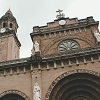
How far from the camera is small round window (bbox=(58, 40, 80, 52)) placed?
3419 centimetres

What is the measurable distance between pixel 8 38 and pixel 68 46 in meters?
14.0

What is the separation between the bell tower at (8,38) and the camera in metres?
41.2

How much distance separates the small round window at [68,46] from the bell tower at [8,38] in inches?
421

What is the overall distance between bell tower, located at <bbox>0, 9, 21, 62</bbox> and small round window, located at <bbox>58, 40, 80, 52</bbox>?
10.7 meters

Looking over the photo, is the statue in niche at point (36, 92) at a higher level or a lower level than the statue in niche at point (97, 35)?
lower

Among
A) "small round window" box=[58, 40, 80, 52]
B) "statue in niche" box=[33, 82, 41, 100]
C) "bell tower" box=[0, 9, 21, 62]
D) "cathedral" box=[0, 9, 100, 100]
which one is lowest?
"statue in niche" box=[33, 82, 41, 100]

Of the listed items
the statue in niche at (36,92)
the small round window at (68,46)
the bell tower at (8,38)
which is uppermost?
the bell tower at (8,38)

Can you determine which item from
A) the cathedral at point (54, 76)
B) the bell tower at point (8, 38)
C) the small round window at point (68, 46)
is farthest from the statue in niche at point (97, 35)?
the bell tower at point (8, 38)

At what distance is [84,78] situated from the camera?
26.0 m

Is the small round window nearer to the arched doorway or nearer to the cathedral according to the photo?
the cathedral

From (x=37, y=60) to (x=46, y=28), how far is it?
36.4 ft

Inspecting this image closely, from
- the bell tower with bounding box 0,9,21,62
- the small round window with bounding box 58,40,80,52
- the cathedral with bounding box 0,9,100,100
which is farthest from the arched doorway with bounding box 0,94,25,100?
the bell tower with bounding box 0,9,21,62

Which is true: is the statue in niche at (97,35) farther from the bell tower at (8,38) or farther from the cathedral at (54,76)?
the bell tower at (8,38)

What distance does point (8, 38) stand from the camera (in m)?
43.5
